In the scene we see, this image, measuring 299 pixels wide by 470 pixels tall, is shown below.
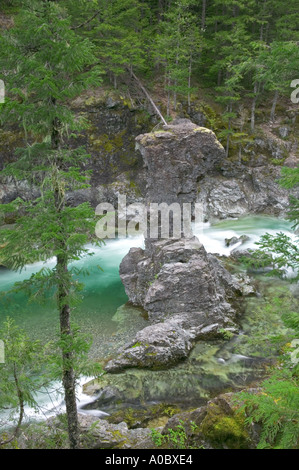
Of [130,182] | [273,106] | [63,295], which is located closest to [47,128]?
[63,295]

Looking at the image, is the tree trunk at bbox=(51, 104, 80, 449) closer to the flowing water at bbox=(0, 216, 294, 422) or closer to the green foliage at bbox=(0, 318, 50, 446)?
the flowing water at bbox=(0, 216, 294, 422)

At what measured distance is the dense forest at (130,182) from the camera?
5148mm

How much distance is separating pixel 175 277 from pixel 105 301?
4.48 meters

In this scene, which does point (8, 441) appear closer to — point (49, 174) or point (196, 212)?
point (49, 174)

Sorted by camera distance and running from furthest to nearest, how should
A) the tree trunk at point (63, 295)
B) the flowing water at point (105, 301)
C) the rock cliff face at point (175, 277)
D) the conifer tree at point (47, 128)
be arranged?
the flowing water at point (105, 301), the rock cliff face at point (175, 277), the tree trunk at point (63, 295), the conifer tree at point (47, 128)

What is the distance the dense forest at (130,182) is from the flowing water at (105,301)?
625mm

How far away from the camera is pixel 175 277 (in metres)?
12.9

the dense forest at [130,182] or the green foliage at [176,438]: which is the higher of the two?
the dense forest at [130,182]

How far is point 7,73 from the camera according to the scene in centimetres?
524

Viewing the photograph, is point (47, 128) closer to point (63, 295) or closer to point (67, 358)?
point (63, 295)

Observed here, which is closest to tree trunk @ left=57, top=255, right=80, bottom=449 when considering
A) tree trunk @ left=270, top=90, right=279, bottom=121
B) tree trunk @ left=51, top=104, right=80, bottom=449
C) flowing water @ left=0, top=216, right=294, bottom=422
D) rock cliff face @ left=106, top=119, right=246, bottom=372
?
tree trunk @ left=51, top=104, right=80, bottom=449

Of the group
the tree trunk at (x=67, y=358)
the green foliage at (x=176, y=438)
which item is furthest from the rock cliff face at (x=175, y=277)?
the tree trunk at (x=67, y=358)

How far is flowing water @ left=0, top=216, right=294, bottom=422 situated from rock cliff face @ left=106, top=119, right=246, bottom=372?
43.9 inches

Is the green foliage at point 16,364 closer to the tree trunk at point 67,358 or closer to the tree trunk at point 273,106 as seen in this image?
the tree trunk at point 67,358
